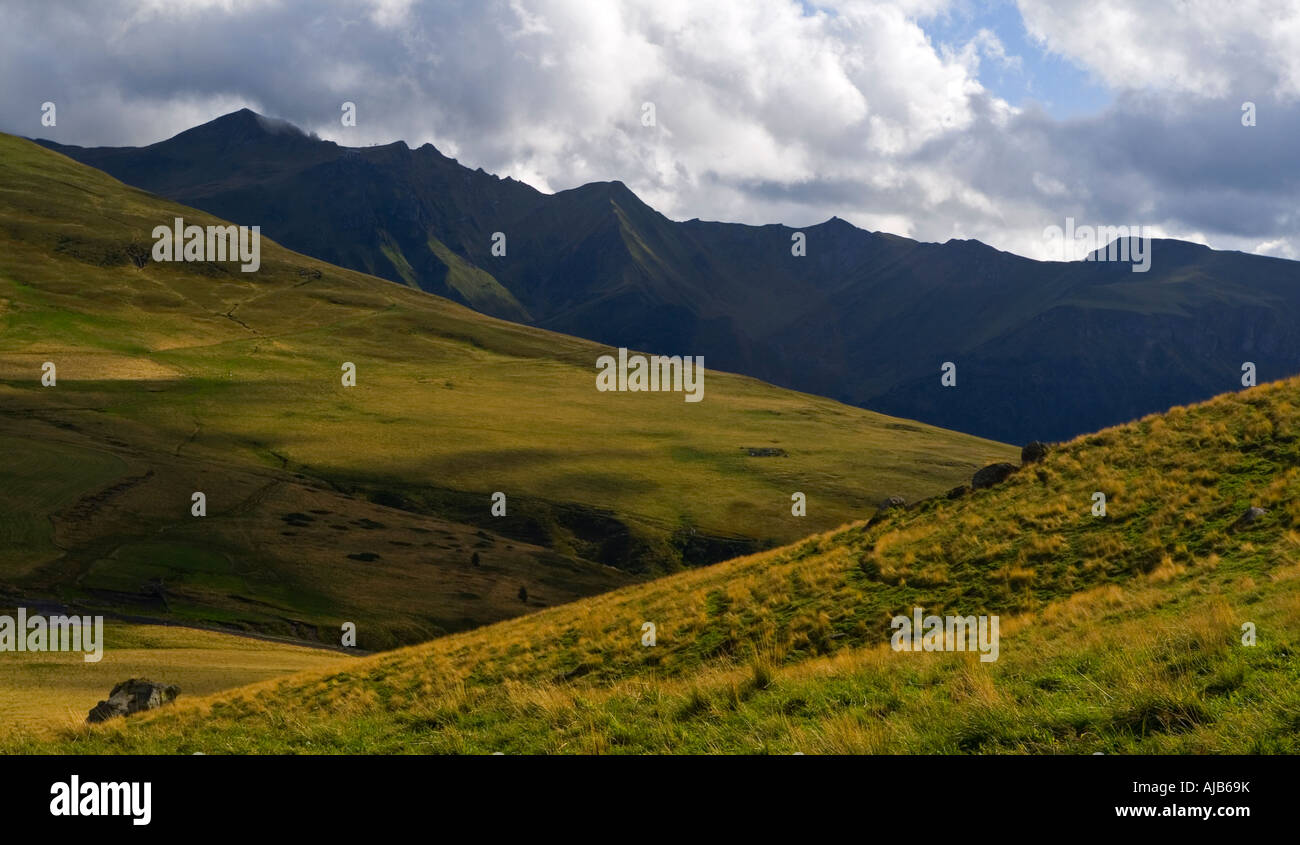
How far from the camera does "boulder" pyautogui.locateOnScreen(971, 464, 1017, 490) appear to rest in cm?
3459

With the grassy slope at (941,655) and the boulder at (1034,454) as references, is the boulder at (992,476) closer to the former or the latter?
the grassy slope at (941,655)

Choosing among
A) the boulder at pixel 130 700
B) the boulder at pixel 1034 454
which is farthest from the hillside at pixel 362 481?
the boulder at pixel 1034 454

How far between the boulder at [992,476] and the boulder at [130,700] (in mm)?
28309

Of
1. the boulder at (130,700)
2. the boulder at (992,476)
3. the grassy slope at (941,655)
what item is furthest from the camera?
the boulder at (992,476)

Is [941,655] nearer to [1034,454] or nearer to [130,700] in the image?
[130,700]

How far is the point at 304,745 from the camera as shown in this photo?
47.8ft

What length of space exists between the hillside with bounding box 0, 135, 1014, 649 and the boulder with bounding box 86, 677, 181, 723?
147ft

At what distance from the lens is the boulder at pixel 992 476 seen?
3459cm

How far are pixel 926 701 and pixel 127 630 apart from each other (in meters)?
59.4

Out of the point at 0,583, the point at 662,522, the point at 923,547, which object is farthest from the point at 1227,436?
the point at 662,522

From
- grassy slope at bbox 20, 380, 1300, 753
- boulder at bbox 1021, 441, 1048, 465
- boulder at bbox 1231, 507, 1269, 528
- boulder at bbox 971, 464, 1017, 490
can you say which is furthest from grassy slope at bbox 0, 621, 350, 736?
boulder at bbox 1021, 441, 1048, 465

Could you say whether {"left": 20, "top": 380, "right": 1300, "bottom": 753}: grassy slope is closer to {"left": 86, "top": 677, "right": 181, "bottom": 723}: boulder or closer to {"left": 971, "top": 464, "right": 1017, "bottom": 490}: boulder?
{"left": 971, "top": 464, "right": 1017, "bottom": 490}: boulder

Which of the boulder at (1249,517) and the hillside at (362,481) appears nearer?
the boulder at (1249,517)

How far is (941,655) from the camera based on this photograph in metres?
14.9
